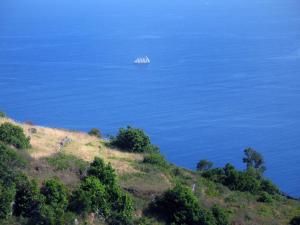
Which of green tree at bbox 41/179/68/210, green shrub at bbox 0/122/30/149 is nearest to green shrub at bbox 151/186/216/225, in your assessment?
green tree at bbox 41/179/68/210

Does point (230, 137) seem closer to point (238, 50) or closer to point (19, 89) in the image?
point (19, 89)

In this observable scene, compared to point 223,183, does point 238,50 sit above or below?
above

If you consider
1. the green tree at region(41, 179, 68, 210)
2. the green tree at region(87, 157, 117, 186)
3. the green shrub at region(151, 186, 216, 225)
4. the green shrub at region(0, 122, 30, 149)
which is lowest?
the green tree at region(41, 179, 68, 210)

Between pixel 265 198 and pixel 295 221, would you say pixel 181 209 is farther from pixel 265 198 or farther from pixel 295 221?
pixel 265 198

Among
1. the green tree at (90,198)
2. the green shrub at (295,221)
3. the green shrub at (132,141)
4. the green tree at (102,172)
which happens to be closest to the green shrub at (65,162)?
the green tree at (102,172)

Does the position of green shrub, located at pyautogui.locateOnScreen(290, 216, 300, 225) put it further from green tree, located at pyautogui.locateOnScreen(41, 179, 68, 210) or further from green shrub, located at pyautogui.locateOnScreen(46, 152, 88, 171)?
green tree, located at pyautogui.locateOnScreen(41, 179, 68, 210)

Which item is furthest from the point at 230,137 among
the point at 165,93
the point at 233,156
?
the point at 165,93
